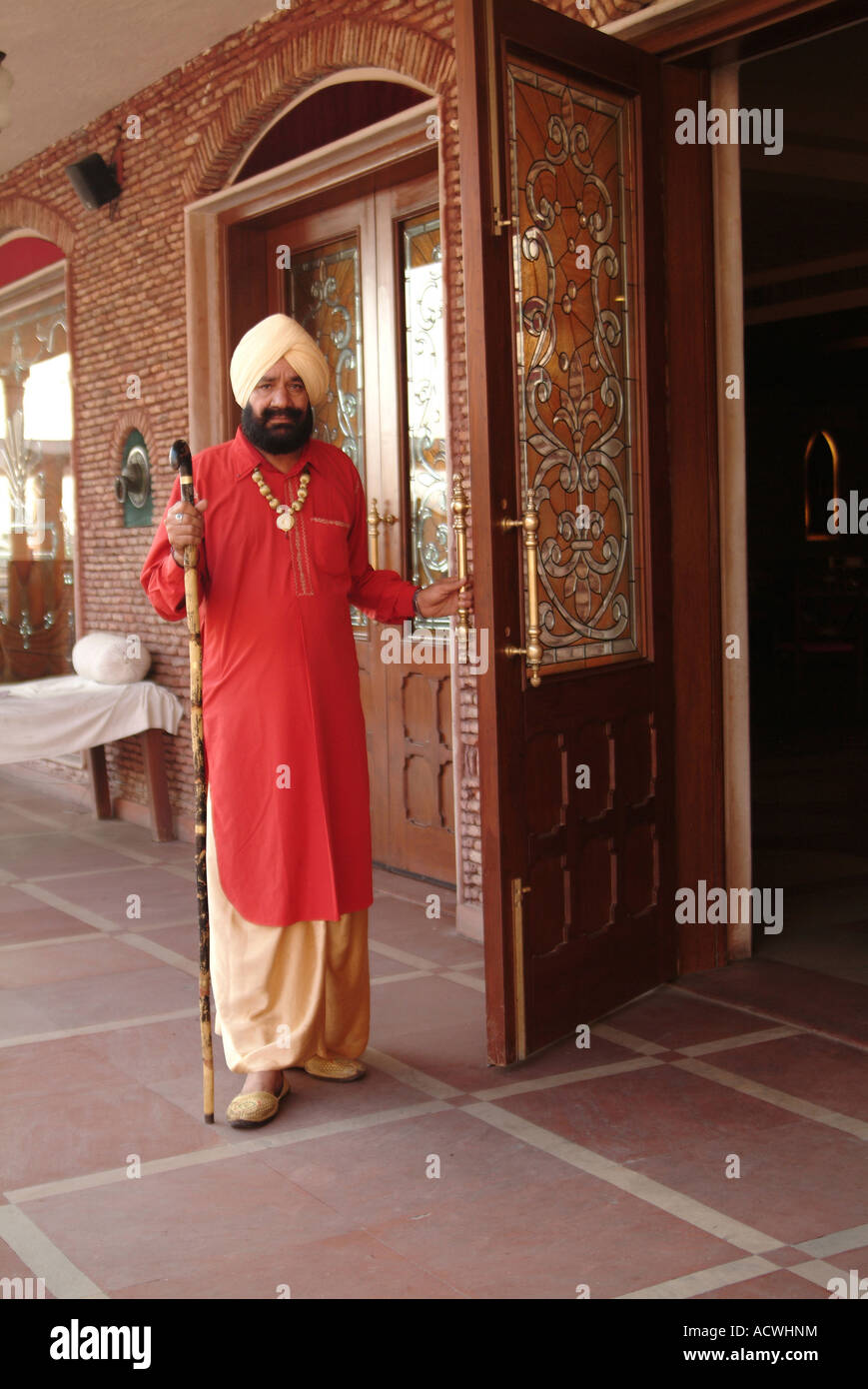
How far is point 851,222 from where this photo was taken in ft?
34.5

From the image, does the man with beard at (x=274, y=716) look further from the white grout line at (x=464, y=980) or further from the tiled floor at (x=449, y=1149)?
the white grout line at (x=464, y=980)

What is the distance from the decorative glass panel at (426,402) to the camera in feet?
19.2

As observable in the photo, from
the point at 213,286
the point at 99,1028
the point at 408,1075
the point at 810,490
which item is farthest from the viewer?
the point at 810,490

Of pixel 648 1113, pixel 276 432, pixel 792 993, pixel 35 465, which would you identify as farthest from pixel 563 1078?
pixel 35 465

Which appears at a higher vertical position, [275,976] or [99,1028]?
[275,976]

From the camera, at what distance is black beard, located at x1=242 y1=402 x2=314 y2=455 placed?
3.64 m

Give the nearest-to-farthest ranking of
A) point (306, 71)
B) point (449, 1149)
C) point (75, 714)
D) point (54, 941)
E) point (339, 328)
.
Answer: point (449, 1149)
point (54, 941)
point (306, 71)
point (339, 328)
point (75, 714)

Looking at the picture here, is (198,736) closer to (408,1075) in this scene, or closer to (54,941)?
(408,1075)

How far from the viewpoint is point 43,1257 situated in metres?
2.86

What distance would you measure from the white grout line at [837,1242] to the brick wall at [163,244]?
8.68ft

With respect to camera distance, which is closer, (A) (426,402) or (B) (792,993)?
(B) (792,993)

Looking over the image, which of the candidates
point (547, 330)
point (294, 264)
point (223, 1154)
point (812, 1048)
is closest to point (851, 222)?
point (294, 264)

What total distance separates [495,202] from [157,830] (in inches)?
177

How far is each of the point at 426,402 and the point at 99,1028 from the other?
9.49ft
